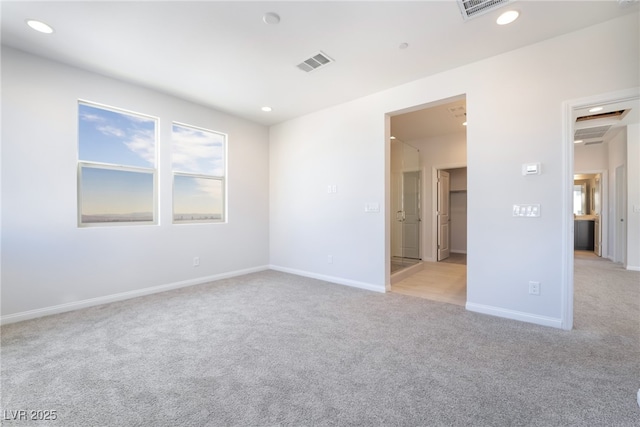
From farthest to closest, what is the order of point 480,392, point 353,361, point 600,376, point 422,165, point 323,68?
point 422,165 → point 323,68 → point 353,361 → point 600,376 → point 480,392

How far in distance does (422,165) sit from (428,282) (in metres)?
3.12

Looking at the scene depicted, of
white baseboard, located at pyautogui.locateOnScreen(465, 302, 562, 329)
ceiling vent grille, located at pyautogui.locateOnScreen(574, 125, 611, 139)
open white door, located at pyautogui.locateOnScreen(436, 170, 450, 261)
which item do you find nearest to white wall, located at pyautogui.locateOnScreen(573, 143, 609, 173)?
ceiling vent grille, located at pyautogui.locateOnScreen(574, 125, 611, 139)

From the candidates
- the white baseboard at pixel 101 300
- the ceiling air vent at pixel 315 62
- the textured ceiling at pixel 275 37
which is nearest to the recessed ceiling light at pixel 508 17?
the textured ceiling at pixel 275 37

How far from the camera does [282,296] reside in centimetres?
360

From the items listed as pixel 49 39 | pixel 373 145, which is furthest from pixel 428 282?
pixel 49 39

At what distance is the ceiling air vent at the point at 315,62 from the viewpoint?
291cm

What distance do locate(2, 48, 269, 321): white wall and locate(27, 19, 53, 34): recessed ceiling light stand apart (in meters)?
0.62

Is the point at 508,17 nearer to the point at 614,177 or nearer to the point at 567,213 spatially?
the point at 567,213

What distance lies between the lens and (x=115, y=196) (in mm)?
3510

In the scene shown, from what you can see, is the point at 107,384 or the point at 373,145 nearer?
the point at 107,384

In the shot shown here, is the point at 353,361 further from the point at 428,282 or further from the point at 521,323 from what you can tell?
the point at 428,282

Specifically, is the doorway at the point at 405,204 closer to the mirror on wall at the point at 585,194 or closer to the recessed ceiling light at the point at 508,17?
the recessed ceiling light at the point at 508,17

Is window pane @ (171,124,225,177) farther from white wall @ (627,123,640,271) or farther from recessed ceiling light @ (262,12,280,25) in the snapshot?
white wall @ (627,123,640,271)

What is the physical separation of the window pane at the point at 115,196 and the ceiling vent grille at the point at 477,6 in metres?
4.09
